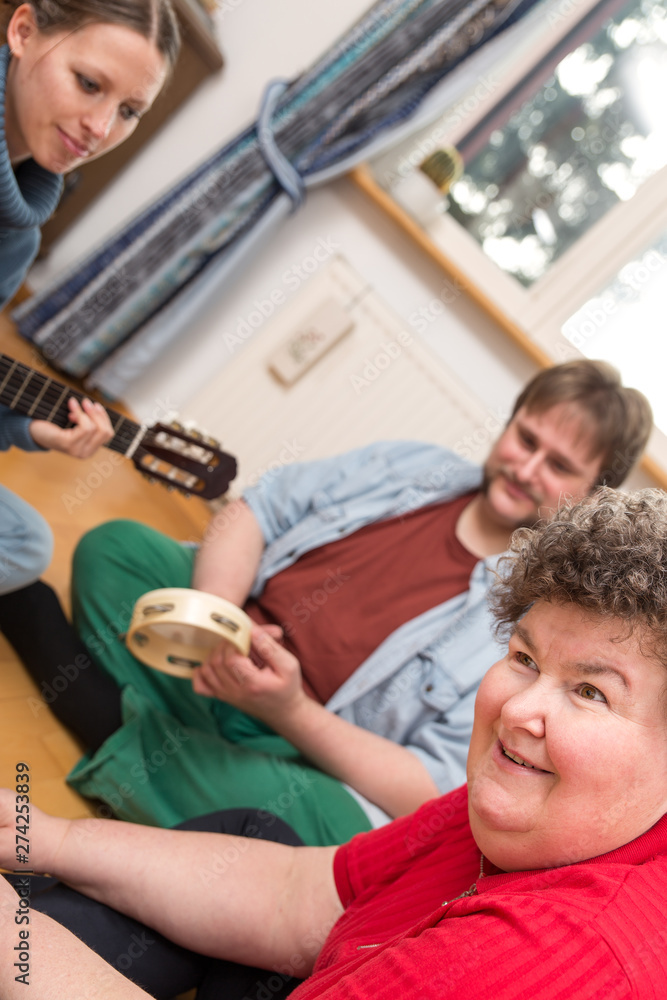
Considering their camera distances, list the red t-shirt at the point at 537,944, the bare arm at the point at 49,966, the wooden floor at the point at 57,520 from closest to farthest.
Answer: the red t-shirt at the point at 537,944 < the bare arm at the point at 49,966 < the wooden floor at the point at 57,520

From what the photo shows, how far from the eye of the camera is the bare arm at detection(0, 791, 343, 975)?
31.3 inches

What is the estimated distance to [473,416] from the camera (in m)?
2.24

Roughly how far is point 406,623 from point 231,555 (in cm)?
34

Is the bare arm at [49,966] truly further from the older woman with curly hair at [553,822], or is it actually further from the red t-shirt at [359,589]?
the red t-shirt at [359,589]

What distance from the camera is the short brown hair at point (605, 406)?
1398 millimetres

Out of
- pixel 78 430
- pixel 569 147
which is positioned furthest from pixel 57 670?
pixel 569 147

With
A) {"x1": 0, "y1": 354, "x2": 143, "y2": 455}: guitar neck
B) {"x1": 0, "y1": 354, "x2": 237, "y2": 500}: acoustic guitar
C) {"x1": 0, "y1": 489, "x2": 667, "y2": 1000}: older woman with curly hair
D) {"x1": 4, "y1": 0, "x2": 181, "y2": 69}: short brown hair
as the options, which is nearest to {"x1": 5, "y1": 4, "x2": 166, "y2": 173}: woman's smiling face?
{"x1": 4, "y1": 0, "x2": 181, "y2": 69}: short brown hair

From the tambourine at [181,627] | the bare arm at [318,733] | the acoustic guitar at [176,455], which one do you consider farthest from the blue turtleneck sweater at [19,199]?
the bare arm at [318,733]

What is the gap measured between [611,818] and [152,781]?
2.28ft

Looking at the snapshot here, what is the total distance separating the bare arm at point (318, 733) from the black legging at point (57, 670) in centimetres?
15

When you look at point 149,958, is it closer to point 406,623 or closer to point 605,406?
point 406,623

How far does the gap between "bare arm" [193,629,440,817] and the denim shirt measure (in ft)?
0.10

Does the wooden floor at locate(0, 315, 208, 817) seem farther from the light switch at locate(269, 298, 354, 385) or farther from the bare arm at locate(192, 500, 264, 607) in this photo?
the light switch at locate(269, 298, 354, 385)

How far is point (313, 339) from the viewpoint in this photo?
230cm
